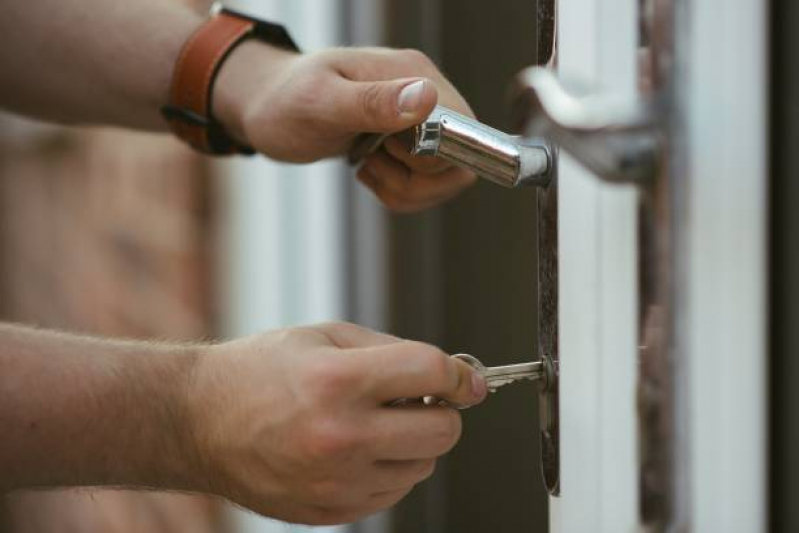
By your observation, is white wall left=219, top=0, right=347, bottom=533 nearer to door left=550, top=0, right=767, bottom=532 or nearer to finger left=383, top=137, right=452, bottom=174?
finger left=383, top=137, right=452, bottom=174

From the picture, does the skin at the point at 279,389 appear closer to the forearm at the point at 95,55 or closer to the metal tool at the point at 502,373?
the metal tool at the point at 502,373

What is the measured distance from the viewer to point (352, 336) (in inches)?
23.6

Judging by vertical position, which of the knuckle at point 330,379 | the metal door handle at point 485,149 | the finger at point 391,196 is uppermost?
the metal door handle at point 485,149

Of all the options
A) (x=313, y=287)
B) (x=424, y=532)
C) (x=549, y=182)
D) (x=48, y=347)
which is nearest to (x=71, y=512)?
(x=313, y=287)

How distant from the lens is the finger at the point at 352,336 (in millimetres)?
595

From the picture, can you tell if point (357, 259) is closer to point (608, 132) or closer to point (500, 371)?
point (500, 371)

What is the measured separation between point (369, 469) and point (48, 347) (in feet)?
0.78

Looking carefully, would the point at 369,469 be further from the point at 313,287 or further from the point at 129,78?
the point at 313,287

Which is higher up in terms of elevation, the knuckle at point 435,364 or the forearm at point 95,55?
the forearm at point 95,55

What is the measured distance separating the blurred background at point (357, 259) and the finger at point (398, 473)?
333 millimetres

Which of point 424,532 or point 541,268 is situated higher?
point 541,268

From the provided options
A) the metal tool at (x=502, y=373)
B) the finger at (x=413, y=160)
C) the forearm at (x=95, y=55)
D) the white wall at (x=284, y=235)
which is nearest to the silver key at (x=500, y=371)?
the metal tool at (x=502, y=373)

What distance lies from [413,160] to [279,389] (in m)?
0.25

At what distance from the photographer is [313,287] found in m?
1.47
